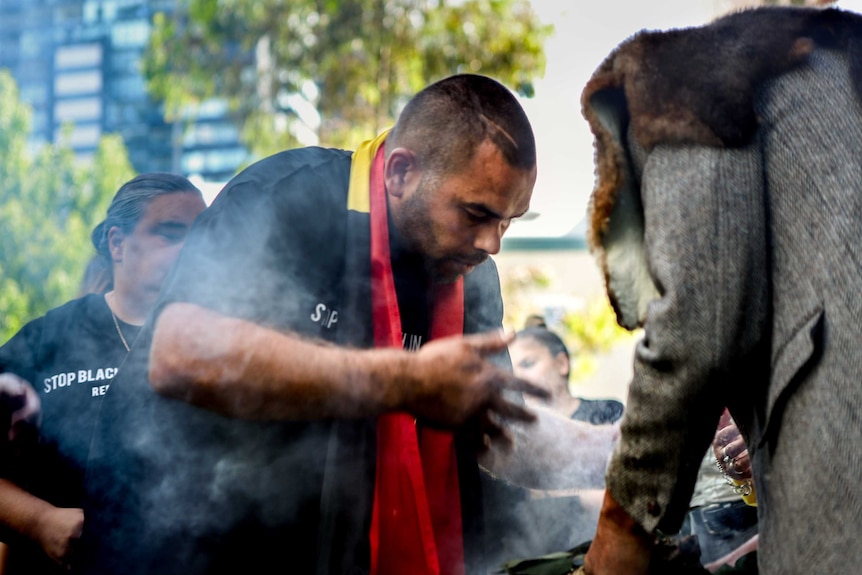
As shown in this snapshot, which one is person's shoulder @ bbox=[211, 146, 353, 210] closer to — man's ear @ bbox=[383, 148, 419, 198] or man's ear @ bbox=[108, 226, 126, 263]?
man's ear @ bbox=[383, 148, 419, 198]

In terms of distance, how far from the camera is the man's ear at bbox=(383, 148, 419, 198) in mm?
2588

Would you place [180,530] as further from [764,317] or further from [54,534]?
[764,317]

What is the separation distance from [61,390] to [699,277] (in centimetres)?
258

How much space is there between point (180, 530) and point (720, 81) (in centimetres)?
181

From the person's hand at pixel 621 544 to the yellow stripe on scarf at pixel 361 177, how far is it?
1143 millimetres

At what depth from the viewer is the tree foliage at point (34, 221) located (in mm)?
8695

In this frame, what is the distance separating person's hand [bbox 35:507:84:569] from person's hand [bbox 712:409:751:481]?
2066 mm

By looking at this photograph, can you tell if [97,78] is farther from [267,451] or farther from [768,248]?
[768,248]

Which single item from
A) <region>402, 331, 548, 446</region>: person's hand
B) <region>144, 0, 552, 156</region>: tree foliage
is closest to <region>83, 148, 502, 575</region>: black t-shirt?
<region>402, 331, 548, 446</region>: person's hand

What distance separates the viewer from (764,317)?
150 cm

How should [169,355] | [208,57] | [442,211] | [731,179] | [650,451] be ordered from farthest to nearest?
[208,57] → [442,211] → [169,355] → [650,451] → [731,179]

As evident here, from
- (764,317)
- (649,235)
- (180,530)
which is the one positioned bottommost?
(180,530)

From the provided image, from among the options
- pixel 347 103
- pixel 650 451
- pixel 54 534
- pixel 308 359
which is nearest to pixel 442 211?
pixel 308 359

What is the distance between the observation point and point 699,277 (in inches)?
57.4
